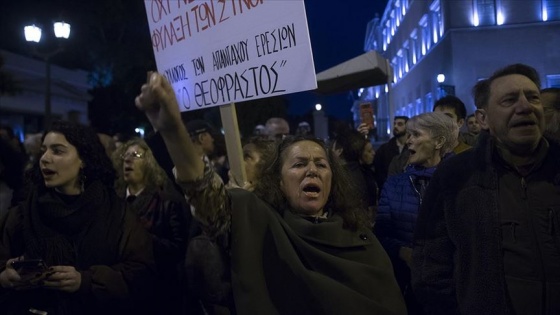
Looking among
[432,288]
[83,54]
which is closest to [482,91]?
[432,288]

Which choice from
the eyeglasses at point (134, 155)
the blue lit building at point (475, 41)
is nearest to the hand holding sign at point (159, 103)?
the eyeglasses at point (134, 155)

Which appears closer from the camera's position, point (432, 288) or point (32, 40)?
point (432, 288)

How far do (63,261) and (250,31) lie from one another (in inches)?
67.4

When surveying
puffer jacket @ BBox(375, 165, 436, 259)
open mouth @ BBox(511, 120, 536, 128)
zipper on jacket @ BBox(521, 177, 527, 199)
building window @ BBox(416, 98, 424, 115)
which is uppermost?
open mouth @ BBox(511, 120, 536, 128)

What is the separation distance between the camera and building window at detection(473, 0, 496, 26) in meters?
26.2

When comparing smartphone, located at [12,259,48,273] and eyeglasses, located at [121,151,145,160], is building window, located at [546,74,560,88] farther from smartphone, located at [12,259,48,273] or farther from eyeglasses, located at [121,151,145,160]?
smartphone, located at [12,259,48,273]

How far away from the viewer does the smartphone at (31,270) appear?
2957mm

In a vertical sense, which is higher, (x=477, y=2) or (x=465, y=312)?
(x=477, y=2)

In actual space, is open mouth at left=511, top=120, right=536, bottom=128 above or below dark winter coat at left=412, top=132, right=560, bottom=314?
above

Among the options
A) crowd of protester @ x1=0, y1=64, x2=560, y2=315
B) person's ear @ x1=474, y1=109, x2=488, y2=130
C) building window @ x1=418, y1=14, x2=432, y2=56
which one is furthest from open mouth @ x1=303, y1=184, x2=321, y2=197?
building window @ x1=418, y1=14, x2=432, y2=56

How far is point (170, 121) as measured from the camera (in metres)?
2.10

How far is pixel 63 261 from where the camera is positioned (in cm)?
324

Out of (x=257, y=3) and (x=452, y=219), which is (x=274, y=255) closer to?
(x=452, y=219)

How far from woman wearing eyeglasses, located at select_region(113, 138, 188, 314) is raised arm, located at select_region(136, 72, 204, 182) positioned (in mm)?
1473
